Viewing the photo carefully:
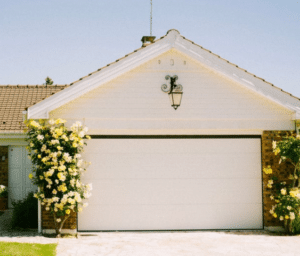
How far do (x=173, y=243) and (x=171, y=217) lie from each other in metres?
1.30

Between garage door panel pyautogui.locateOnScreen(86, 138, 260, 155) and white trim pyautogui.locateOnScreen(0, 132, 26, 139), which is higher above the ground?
white trim pyautogui.locateOnScreen(0, 132, 26, 139)

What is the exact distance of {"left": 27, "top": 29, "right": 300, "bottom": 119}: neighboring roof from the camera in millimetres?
8727

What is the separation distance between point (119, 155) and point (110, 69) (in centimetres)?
205

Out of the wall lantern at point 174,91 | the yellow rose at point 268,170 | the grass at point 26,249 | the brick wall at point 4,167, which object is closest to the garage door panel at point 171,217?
the yellow rose at point 268,170

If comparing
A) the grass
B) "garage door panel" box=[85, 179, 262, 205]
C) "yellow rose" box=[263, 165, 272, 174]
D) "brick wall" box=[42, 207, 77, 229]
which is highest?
"yellow rose" box=[263, 165, 272, 174]

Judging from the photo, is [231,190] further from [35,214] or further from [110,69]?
[35,214]

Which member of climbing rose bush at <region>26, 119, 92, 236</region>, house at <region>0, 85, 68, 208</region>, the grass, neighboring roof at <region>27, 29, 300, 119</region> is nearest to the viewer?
the grass

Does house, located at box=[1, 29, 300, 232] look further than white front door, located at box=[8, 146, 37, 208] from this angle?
No

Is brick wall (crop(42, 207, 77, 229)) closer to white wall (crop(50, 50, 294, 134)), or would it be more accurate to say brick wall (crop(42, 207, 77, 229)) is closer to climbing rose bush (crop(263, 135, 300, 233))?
white wall (crop(50, 50, 294, 134))

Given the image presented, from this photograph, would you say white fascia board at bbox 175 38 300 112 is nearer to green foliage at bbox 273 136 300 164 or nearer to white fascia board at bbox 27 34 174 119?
white fascia board at bbox 27 34 174 119

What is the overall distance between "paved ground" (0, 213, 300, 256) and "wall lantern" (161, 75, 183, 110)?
119 inches

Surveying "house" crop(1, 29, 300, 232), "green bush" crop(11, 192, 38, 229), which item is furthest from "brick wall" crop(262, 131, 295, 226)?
"green bush" crop(11, 192, 38, 229)

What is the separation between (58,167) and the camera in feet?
27.3

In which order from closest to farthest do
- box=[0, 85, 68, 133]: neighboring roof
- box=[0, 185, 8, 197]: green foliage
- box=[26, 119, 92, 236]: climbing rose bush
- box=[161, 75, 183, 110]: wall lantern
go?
box=[26, 119, 92, 236]: climbing rose bush → box=[161, 75, 183, 110]: wall lantern → box=[0, 185, 8, 197]: green foliage → box=[0, 85, 68, 133]: neighboring roof
